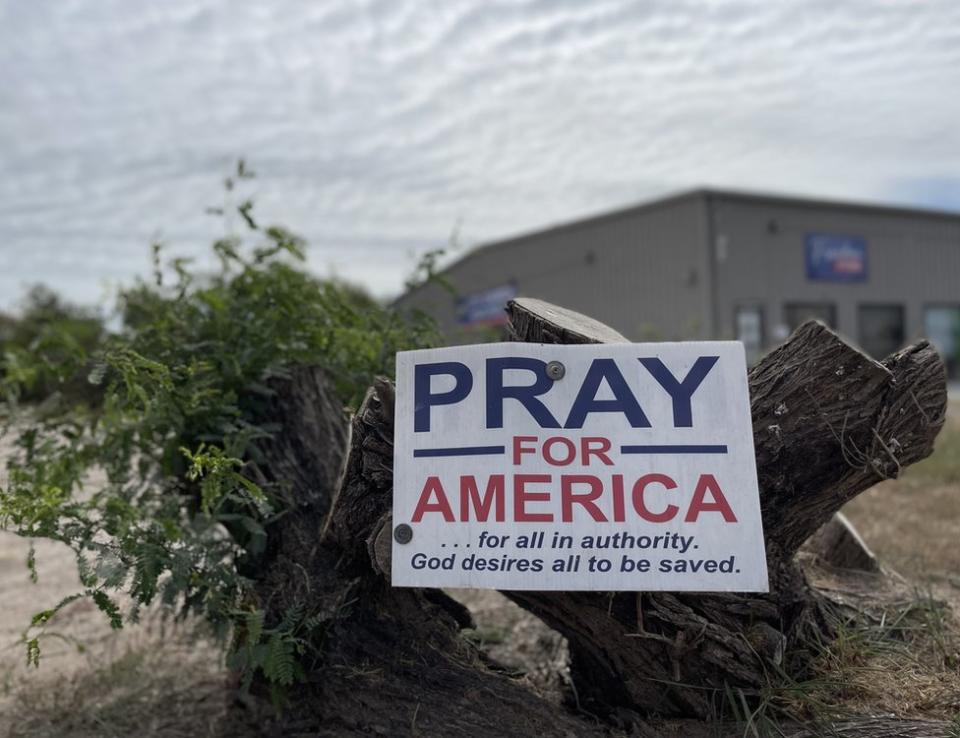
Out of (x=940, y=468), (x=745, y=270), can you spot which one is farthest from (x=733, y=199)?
(x=940, y=468)

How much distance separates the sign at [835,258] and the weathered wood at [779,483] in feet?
85.1

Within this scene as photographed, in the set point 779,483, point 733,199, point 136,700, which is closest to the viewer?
point 779,483

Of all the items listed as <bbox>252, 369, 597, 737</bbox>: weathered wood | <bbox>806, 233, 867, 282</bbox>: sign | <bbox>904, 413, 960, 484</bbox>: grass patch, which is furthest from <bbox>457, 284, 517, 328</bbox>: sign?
<bbox>252, 369, 597, 737</bbox>: weathered wood

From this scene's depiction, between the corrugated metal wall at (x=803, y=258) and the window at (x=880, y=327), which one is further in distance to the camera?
the window at (x=880, y=327)

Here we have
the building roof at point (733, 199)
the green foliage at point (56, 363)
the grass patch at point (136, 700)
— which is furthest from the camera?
the building roof at point (733, 199)

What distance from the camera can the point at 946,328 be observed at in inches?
1180

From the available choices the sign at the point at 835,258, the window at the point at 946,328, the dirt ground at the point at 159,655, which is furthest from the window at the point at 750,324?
the dirt ground at the point at 159,655

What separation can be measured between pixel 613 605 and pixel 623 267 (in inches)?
990

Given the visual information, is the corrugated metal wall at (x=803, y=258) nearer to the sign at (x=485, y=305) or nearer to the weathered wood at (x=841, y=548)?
the sign at (x=485, y=305)

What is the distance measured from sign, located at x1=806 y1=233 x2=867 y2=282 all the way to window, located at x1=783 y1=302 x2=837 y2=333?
805 millimetres

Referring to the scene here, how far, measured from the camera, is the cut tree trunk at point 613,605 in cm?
270

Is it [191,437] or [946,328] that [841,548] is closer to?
[191,437]

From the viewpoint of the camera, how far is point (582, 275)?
28.5m

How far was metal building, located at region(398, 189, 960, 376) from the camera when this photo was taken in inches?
992
